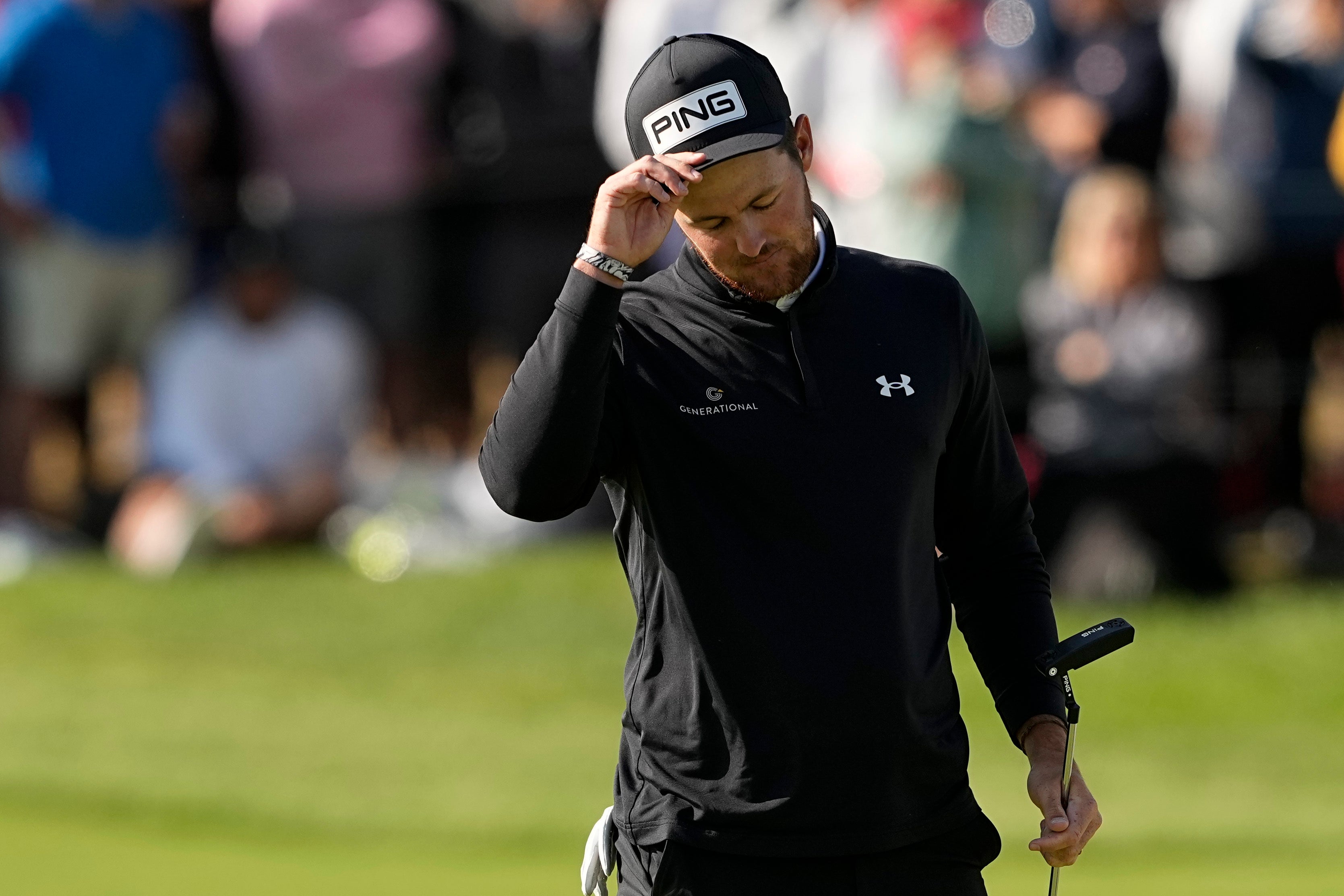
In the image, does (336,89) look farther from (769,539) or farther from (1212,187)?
(769,539)

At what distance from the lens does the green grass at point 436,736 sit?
7133mm

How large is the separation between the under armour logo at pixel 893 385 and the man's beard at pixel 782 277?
193 millimetres

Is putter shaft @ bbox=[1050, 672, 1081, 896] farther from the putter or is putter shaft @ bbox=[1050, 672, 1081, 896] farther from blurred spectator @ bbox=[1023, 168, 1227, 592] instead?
blurred spectator @ bbox=[1023, 168, 1227, 592]

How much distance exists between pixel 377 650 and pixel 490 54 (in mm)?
3141

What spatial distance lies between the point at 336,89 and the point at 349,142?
280mm

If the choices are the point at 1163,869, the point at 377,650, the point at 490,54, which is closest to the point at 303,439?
the point at 377,650

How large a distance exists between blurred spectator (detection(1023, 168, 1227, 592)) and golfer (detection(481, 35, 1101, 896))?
564 cm


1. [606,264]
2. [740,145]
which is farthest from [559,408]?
[740,145]

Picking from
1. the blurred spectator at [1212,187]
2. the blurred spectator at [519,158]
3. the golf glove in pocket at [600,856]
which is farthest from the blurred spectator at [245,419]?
the golf glove in pocket at [600,856]

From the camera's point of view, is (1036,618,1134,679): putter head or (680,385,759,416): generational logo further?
(1036,618,1134,679): putter head

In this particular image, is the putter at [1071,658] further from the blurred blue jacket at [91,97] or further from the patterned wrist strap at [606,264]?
the blurred blue jacket at [91,97]

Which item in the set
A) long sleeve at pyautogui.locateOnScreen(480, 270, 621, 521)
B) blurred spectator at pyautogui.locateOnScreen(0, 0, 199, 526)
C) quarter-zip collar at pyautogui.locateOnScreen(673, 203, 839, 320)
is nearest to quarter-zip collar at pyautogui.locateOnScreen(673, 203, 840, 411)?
quarter-zip collar at pyautogui.locateOnScreen(673, 203, 839, 320)

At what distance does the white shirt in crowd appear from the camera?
10.3 meters

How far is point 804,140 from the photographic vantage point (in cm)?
340
